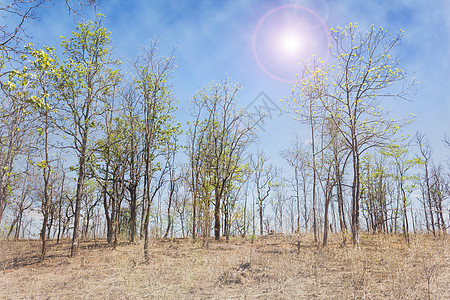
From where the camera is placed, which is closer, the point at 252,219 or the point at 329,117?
the point at 329,117

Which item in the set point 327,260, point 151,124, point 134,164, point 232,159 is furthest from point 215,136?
point 327,260

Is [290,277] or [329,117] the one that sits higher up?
[329,117]

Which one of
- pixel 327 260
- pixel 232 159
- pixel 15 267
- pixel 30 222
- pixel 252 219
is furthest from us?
pixel 30 222

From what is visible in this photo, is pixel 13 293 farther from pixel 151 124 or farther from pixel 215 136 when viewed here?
pixel 215 136

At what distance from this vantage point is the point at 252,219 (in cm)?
3162

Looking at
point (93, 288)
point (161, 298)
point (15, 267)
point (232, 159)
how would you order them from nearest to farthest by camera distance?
point (161, 298) < point (93, 288) < point (15, 267) < point (232, 159)

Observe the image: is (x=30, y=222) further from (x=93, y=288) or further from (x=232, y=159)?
(x=93, y=288)

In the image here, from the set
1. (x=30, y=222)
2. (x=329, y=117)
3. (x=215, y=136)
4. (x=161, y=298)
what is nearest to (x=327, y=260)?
(x=161, y=298)

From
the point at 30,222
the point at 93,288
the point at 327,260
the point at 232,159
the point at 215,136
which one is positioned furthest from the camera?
the point at 30,222

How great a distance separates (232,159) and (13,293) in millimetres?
16823

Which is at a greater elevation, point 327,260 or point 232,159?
point 232,159

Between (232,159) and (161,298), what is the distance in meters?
16.7

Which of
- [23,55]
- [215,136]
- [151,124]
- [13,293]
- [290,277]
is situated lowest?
[13,293]

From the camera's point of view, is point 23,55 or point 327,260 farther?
point 327,260
